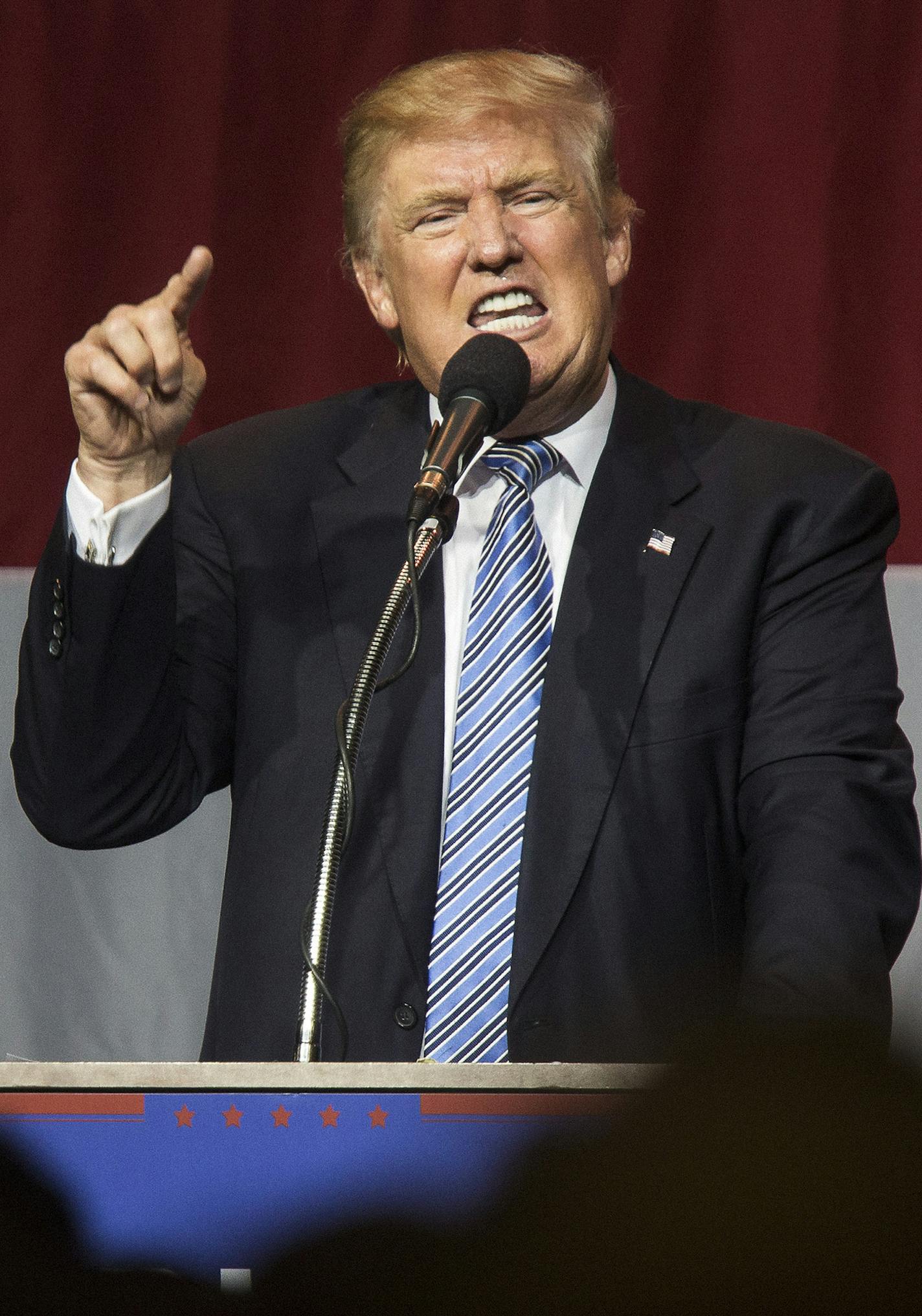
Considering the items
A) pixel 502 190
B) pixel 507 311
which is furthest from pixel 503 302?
pixel 502 190

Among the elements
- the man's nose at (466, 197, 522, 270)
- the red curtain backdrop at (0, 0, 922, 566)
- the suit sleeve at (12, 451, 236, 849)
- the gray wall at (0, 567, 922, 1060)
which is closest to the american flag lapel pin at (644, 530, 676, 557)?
the man's nose at (466, 197, 522, 270)

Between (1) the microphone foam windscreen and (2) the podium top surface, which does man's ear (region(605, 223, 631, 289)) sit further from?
(2) the podium top surface

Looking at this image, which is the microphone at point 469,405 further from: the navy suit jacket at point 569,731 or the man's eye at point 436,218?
the man's eye at point 436,218

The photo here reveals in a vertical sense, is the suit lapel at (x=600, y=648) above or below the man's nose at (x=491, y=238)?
below

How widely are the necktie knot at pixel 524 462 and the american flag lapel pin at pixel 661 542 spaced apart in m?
0.14

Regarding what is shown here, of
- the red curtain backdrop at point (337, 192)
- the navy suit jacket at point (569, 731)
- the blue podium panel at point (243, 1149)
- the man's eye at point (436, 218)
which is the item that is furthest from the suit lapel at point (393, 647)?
the red curtain backdrop at point (337, 192)

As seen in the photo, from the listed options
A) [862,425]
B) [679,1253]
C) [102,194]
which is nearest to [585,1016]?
[679,1253]

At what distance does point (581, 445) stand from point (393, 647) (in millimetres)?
323

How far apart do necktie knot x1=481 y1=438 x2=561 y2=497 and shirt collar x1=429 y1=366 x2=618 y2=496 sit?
0.01m

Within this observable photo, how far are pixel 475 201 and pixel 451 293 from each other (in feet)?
0.35

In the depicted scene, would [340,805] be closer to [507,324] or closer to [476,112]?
[507,324]

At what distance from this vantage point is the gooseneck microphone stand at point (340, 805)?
115 cm

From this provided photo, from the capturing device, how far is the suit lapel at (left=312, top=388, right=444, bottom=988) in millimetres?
1669

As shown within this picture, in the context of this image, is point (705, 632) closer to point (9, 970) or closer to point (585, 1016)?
point (585, 1016)
